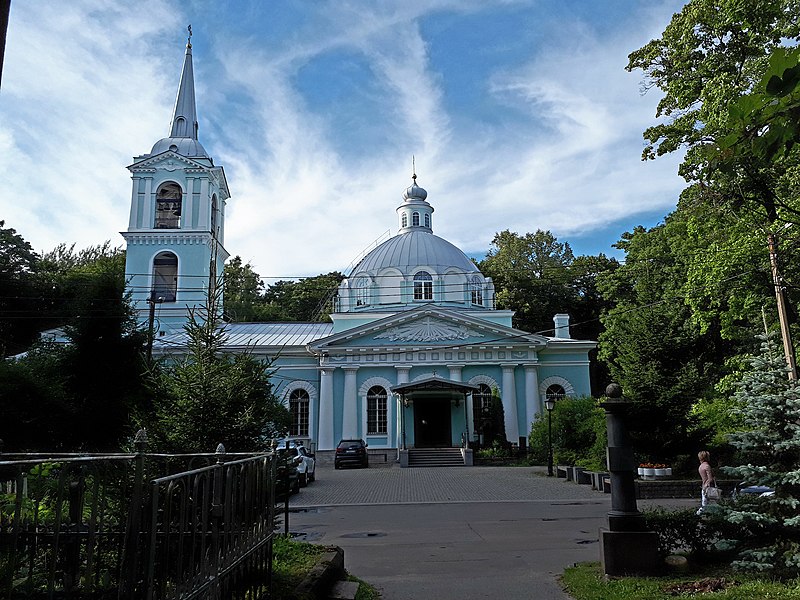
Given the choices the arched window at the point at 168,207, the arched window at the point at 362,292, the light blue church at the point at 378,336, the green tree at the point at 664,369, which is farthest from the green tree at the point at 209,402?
the arched window at the point at 168,207

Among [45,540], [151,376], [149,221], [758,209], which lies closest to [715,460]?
[758,209]

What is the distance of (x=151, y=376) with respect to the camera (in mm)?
9820

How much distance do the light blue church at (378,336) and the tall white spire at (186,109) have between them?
88 millimetres

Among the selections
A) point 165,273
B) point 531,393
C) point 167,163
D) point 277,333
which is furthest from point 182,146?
point 531,393

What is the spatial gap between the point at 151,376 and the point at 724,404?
18.3m

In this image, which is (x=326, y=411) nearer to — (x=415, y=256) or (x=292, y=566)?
(x=415, y=256)

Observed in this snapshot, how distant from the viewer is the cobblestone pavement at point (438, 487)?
18.7 meters

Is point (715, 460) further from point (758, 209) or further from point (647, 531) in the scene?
point (647, 531)

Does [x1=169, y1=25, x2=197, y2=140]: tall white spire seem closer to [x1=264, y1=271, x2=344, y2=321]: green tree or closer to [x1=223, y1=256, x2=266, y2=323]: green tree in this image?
[x1=223, y1=256, x2=266, y2=323]: green tree

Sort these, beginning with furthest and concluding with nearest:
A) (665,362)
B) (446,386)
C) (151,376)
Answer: (446,386) < (665,362) < (151,376)

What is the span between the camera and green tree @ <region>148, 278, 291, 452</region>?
8.72 m

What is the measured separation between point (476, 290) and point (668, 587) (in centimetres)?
3409

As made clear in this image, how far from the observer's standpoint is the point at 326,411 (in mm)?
36156

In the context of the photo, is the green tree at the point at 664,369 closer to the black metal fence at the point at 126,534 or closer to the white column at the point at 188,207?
the black metal fence at the point at 126,534
